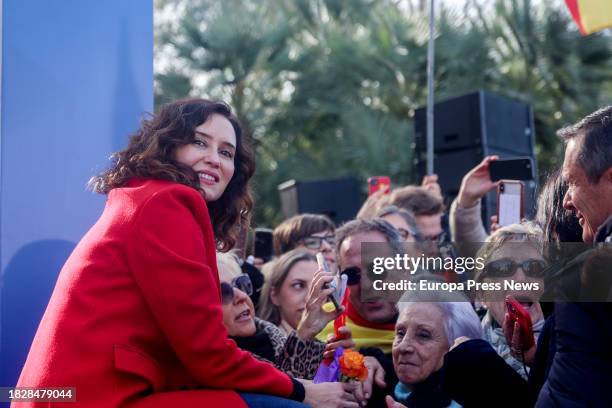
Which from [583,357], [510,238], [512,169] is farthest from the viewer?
[512,169]

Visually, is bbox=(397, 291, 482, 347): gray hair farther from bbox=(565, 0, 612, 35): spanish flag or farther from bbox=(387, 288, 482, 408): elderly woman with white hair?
bbox=(565, 0, 612, 35): spanish flag

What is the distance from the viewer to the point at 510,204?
3.84 m

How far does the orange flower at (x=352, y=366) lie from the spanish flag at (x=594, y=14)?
74.4 inches

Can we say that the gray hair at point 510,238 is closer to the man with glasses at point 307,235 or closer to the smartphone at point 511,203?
the smartphone at point 511,203

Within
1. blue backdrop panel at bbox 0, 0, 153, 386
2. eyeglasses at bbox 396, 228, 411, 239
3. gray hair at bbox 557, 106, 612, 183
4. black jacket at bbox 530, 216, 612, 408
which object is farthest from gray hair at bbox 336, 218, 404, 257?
black jacket at bbox 530, 216, 612, 408

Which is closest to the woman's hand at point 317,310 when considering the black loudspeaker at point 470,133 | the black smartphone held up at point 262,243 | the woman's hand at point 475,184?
the woman's hand at point 475,184

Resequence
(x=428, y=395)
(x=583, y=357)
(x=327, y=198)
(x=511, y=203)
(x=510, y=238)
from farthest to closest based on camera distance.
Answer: (x=327, y=198)
(x=511, y=203)
(x=510, y=238)
(x=428, y=395)
(x=583, y=357)

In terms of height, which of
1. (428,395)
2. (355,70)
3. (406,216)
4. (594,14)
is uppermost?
(355,70)

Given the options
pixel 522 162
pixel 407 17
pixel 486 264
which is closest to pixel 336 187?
pixel 522 162

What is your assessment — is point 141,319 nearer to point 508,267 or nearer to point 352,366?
point 352,366

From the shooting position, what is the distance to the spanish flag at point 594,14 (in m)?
3.51

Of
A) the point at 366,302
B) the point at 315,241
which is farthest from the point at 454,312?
the point at 315,241

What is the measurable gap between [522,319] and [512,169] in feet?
5.92

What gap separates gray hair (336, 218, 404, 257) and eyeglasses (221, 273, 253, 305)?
0.60m
